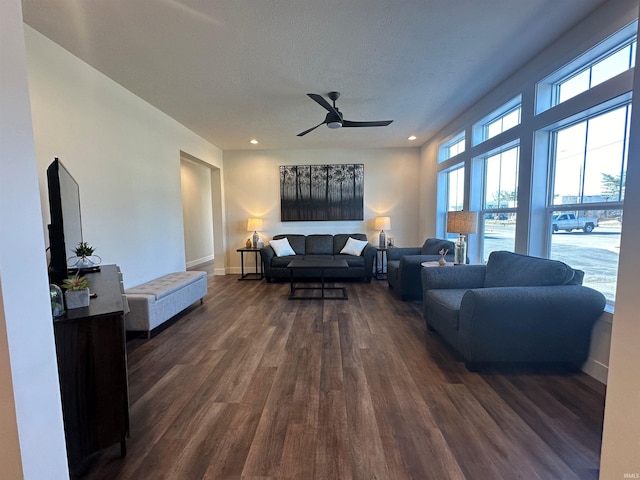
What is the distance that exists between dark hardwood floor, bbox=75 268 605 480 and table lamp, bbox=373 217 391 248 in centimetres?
298

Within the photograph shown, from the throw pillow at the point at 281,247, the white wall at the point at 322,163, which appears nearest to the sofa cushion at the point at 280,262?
the throw pillow at the point at 281,247

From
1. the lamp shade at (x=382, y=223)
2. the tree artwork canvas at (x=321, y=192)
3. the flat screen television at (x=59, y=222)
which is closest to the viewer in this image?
the flat screen television at (x=59, y=222)

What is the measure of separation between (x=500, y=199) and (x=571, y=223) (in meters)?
1.05

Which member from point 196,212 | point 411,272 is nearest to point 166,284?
point 411,272

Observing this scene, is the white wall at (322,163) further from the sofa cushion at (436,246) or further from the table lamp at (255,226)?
the sofa cushion at (436,246)

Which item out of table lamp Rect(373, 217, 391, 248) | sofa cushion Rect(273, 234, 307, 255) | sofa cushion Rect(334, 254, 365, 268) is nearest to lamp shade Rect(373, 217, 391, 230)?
table lamp Rect(373, 217, 391, 248)

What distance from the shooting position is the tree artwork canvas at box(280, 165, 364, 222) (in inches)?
229

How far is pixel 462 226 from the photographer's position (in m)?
3.30

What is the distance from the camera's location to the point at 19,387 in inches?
33.5

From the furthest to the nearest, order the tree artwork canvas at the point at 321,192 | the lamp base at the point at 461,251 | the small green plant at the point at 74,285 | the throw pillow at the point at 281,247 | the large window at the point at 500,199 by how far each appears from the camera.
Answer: the tree artwork canvas at the point at 321,192 < the throw pillow at the point at 281,247 < the lamp base at the point at 461,251 < the large window at the point at 500,199 < the small green plant at the point at 74,285

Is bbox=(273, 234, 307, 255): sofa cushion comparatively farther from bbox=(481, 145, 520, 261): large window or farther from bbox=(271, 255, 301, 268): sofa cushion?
bbox=(481, 145, 520, 261): large window

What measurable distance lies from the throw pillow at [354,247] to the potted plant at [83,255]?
4.00m

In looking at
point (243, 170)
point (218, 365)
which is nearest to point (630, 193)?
point (218, 365)

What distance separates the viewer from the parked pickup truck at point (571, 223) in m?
2.24
